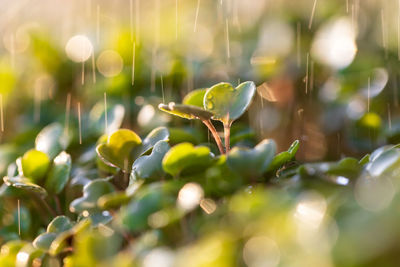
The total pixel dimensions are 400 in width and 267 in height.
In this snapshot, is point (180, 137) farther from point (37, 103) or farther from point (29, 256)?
point (37, 103)

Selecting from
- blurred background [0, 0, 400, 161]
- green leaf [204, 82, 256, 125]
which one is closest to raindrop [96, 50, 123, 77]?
blurred background [0, 0, 400, 161]

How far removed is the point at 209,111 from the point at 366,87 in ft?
1.98

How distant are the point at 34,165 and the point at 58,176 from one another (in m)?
0.04

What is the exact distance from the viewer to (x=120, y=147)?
2.23ft

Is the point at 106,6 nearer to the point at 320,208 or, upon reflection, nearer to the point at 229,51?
the point at 229,51

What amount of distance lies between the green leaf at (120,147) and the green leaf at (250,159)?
17 centimetres

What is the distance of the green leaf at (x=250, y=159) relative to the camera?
0.55m

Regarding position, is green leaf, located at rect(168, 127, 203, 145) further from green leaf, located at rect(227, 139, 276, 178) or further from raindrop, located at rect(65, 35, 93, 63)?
raindrop, located at rect(65, 35, 93, 63)

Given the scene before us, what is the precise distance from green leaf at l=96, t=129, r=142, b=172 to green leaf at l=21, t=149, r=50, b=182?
0.14 meters

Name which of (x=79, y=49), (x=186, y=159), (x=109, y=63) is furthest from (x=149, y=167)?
(x=79, y=49)

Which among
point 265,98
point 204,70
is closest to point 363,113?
point 265,98

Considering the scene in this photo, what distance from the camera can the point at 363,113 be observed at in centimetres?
103

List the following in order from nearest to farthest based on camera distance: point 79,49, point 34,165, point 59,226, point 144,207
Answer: point 144,207 → point 59,226 → point 34,165 → point 79,49

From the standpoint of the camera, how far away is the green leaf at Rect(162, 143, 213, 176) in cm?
57
